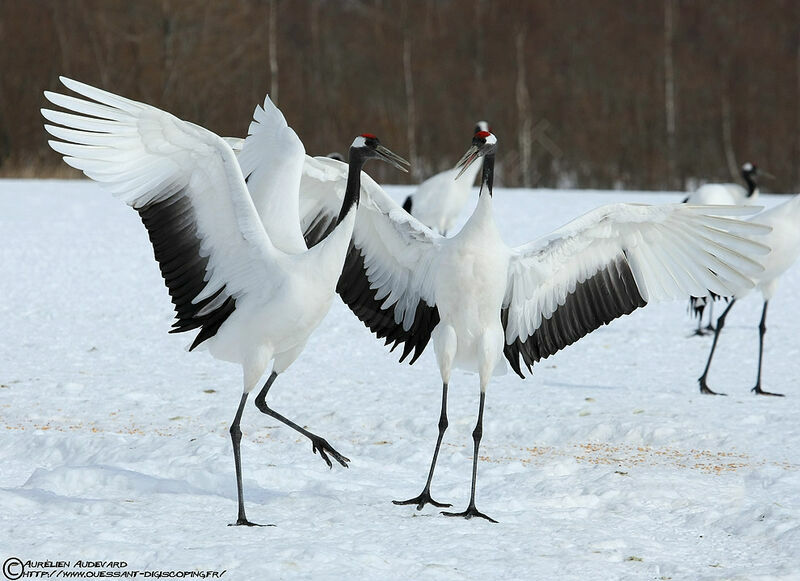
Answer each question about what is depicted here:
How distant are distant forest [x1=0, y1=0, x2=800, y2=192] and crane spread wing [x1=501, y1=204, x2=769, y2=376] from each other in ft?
63.0

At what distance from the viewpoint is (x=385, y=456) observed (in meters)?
5.69

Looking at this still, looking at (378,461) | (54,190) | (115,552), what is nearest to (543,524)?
(378,461)

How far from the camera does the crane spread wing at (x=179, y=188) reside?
4.31 m

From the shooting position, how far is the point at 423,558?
155 inches

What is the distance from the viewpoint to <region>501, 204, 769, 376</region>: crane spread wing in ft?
16.2

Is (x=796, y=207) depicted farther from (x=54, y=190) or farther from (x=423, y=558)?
(x=54, y=190)

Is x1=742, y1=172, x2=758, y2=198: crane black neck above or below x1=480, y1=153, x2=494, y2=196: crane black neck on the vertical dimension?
above

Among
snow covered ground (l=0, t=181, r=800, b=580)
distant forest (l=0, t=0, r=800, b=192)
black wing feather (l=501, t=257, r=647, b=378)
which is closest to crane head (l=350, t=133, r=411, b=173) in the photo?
black wing feather (l=501, t=257, r=647, b=378)

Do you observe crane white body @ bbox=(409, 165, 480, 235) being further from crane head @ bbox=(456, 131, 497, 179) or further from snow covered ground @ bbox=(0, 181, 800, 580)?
crane head @ bbox=(456, 131, 497, 179)

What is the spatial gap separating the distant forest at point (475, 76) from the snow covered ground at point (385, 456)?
15.1 meters

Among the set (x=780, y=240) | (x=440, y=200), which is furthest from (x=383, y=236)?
(x=440, y=200)

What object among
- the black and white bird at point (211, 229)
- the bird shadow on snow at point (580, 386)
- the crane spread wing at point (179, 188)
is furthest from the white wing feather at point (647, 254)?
the bird shadow on snow at point (580, 386)

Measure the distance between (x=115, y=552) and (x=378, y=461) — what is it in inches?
82.9

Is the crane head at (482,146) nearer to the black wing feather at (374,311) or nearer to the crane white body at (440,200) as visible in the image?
the black wing feather at (374,311)
